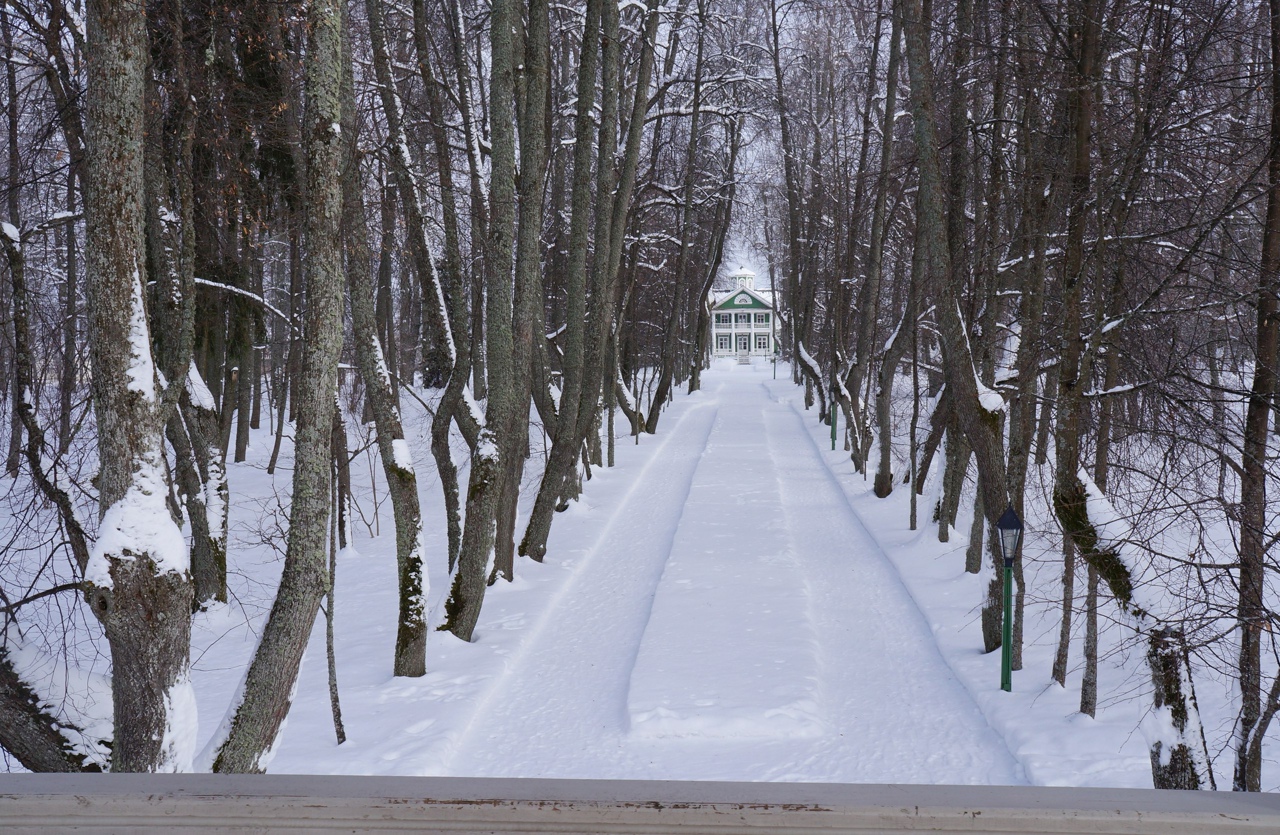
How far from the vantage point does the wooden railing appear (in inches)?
73.2

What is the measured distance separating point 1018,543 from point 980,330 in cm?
360

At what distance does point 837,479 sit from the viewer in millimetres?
19734

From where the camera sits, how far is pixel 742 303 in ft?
270

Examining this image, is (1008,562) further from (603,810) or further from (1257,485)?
(603,810)

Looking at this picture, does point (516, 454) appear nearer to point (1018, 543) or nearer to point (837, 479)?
point (1018, 543)

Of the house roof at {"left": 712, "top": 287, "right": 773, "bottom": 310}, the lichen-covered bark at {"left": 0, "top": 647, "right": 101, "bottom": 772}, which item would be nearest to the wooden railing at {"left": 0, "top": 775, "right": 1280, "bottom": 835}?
the lichen-covered bark at {"left": 0, "top": 647, "right": 101, "bottom": 772}

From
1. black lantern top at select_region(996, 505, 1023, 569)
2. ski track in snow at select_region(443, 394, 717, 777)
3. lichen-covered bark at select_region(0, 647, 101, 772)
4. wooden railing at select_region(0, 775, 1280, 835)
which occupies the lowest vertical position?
ski track in snow at select_region(443, 394, 717, 777)

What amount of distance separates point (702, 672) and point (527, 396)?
3.89 m

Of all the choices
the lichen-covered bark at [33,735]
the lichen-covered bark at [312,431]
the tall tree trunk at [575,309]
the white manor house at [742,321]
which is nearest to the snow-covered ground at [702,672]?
the tall tree trunk at [575,309]

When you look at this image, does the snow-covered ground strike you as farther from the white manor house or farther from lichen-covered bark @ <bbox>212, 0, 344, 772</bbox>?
the white manor house

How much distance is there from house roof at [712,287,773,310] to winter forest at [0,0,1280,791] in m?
64.4

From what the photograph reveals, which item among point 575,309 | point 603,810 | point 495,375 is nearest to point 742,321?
point 575,309

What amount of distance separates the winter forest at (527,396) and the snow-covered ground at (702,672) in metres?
0.07

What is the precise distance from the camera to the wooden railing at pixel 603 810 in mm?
1858
